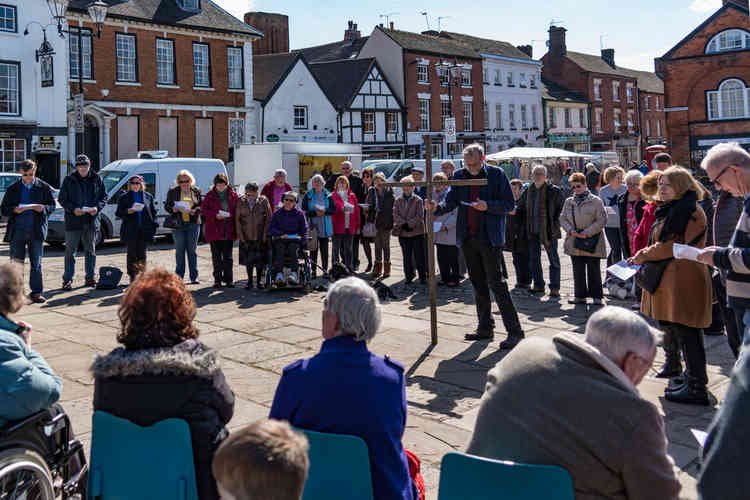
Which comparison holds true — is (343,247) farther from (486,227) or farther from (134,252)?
(486,227)

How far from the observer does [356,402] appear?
9.79 ft

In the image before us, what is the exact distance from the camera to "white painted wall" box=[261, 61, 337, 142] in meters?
39.6

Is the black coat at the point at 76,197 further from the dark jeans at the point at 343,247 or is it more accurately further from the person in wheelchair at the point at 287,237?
the dark jeans at the point at 343,247

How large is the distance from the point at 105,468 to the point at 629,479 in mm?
2103

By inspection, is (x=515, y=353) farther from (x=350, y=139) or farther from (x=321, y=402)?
(x=350, y=139)

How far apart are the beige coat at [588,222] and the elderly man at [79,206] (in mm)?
7107

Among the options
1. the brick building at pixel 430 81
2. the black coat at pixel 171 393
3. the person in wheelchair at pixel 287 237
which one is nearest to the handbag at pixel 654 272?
the black coat at pixel 171 393

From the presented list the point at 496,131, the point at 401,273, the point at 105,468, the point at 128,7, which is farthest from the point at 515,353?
the point at 496,131

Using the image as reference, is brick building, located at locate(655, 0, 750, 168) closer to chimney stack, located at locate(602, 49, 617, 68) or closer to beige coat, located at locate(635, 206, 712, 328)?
chimney stack, located at locate(602, 49, 617, 68)

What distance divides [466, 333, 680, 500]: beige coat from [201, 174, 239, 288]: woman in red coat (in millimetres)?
10037

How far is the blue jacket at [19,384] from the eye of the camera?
3492mm

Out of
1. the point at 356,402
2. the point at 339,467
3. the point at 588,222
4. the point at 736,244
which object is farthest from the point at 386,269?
the point at 339,467

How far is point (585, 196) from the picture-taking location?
1002cm

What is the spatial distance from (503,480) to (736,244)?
10.2ft
